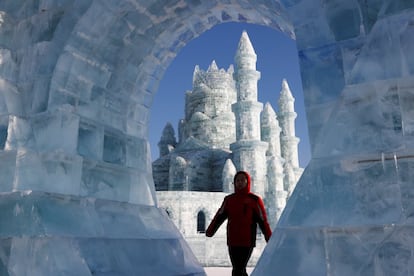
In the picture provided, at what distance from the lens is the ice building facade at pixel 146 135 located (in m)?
2.20

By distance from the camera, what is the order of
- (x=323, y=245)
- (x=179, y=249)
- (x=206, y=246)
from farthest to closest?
1. (x=206, y=246)
2. (x=179, y=249)
3. (x=323, y=245)

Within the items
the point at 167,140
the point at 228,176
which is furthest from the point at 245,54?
the point at 167,140

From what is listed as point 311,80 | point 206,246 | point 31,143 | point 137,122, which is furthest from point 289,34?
point 206,246

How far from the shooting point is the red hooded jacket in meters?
3.46

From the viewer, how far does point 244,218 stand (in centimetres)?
350

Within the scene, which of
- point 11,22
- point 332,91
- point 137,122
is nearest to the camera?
point 332,91

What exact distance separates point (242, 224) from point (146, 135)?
1.94 meters

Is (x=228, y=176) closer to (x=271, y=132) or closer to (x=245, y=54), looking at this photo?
(x=245, y=54)

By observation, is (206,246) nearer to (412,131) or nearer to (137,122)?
(137,122)

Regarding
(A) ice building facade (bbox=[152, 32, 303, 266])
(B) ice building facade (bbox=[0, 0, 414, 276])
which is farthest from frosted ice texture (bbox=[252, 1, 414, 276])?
(A) ice building facade (bbox=[152, 32, 303, 266])

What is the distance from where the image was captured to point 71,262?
3070 mm

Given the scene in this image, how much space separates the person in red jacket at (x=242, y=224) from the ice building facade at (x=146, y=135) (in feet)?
2.60

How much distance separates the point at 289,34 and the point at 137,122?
2.10 meters

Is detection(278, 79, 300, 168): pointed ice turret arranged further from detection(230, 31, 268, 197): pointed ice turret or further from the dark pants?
the dark pants
